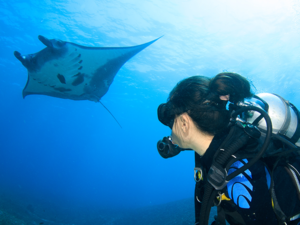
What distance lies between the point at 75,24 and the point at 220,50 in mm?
13189

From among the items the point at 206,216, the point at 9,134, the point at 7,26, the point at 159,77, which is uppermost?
the point at 9,134

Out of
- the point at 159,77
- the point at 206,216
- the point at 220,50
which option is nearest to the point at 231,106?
the point at 206,216

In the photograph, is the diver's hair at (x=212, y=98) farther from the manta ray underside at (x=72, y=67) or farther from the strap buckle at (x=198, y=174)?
the manta ray underside at (x=72, y=67)

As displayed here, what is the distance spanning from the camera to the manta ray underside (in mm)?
4902

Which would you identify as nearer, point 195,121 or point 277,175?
point 277,175

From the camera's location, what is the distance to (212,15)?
11.6 meters

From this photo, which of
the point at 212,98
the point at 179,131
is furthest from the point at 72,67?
the point at 212,98

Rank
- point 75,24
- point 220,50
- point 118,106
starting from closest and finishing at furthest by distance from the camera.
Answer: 1. point 75,24
2. point 220,50
3. point 118,106

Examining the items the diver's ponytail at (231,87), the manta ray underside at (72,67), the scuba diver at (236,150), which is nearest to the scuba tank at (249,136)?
the scuba diver at (236,150)

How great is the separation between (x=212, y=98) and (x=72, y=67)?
5.79m

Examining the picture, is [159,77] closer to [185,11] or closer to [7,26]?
[185,11]

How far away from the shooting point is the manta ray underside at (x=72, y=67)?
4.90m

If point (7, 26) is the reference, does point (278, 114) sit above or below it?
below

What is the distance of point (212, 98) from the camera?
1.26 metres
